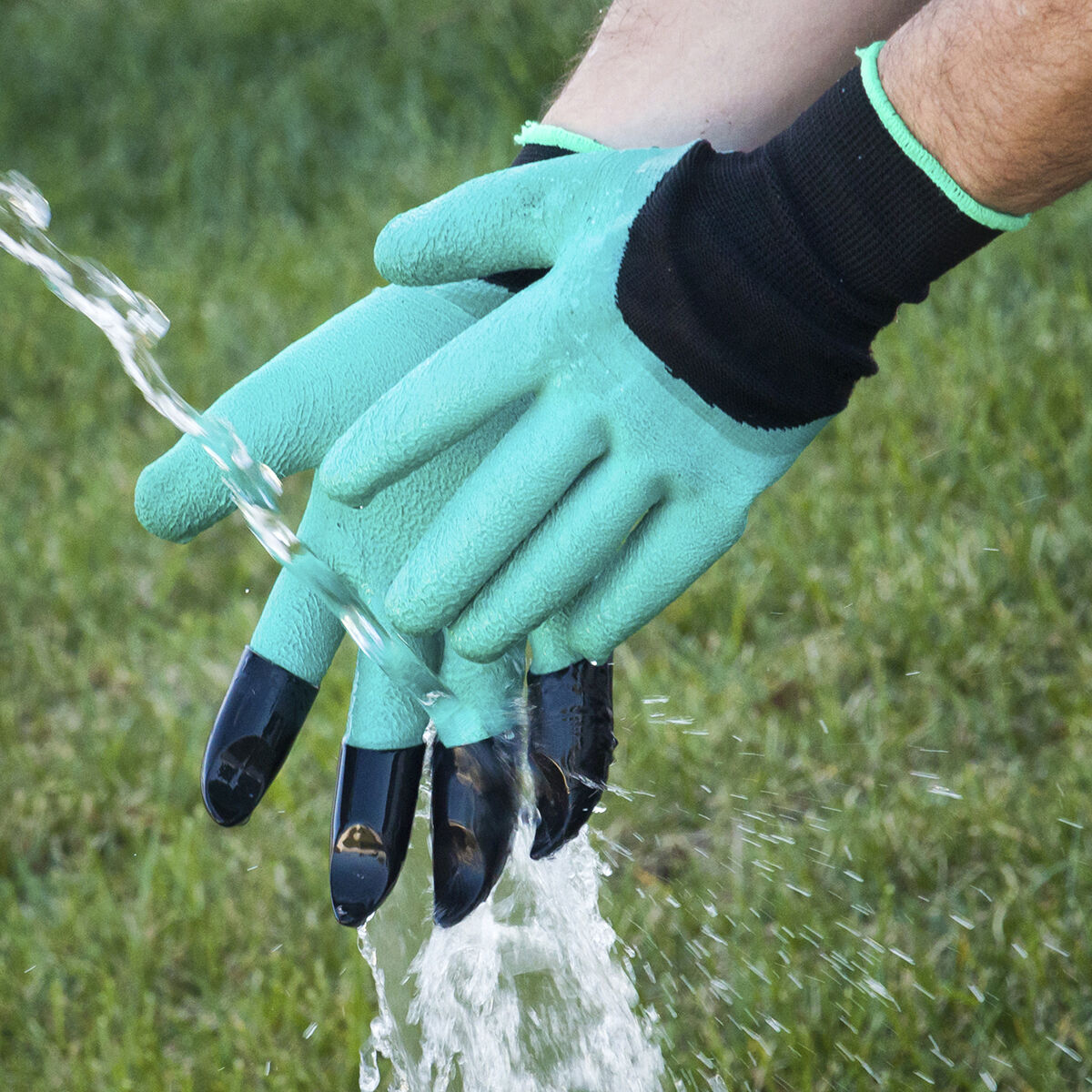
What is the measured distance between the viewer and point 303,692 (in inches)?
54.7

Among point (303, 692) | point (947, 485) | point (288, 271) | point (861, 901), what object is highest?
point (303, 692)

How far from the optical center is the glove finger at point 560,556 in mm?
1261

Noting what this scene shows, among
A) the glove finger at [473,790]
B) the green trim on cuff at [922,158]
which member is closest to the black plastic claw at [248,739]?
the glove finger at [473,790]

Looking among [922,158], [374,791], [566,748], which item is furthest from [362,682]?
[922,158]

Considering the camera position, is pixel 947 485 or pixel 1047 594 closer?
pixel 1047 594

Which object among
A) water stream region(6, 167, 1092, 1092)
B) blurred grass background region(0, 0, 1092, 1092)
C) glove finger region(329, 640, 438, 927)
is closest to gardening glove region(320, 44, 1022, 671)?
glove finger region(329, 640, 438, 927)

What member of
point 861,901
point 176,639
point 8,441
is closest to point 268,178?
point 8,441

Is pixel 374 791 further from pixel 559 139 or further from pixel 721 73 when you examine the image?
pixel 721 73

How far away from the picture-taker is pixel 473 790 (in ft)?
4.38

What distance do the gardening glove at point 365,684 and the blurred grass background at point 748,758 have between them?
1.57 ft

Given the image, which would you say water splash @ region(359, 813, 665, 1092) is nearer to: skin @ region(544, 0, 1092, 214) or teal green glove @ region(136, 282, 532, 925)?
teal green glove @ region(136, 282, 532, 925)

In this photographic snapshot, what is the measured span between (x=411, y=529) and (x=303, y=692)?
0.20 m

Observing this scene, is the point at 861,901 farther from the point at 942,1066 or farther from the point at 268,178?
the point at 268,178

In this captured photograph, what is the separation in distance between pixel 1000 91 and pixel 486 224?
456 mm
